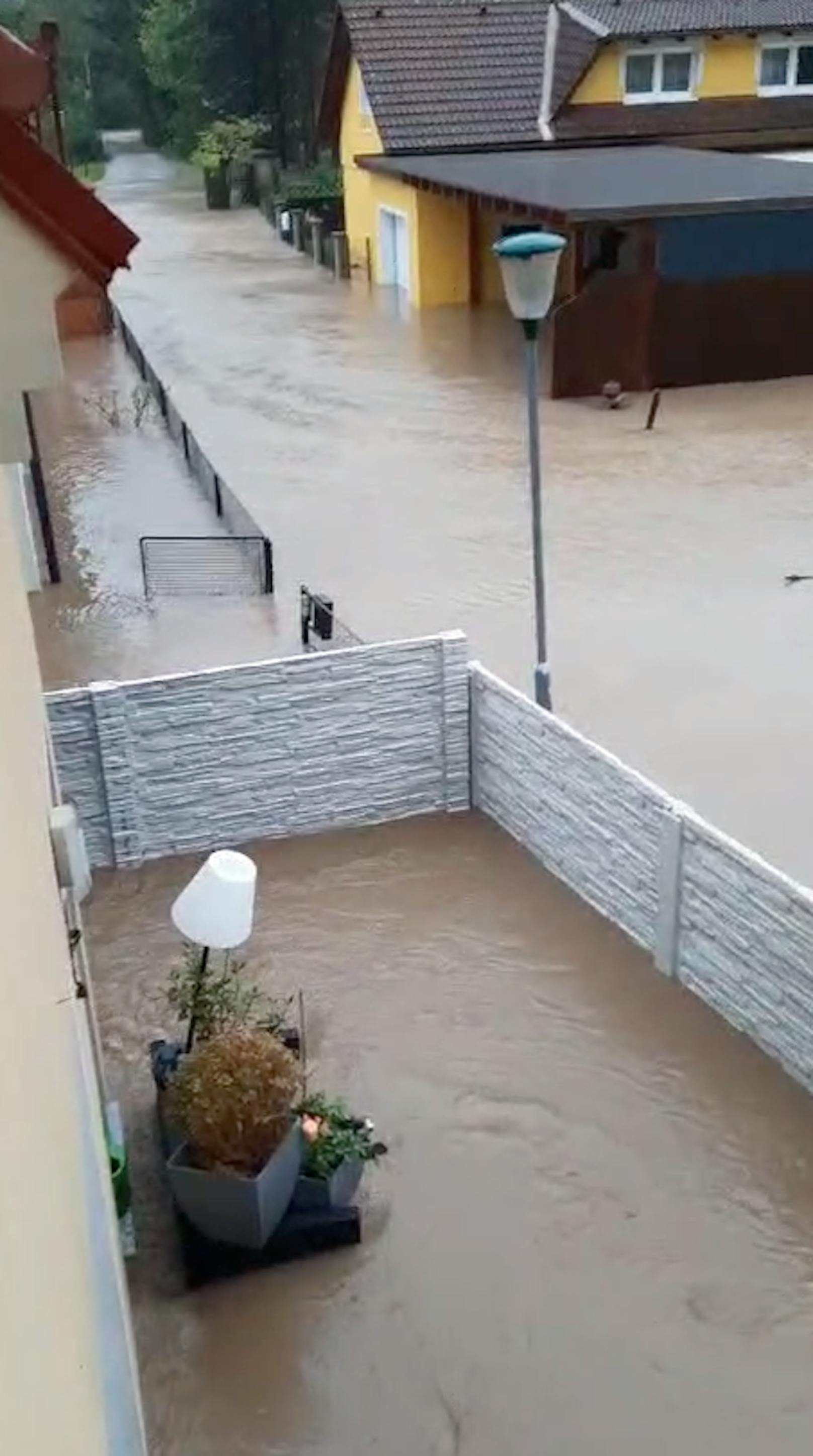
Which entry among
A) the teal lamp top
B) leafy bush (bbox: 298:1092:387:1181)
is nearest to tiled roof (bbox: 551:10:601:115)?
the teal lamp top

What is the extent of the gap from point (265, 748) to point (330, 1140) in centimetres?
333

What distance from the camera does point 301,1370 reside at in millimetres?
5594

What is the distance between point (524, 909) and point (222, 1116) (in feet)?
9.75

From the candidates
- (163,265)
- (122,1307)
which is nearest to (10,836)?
(122,1307)

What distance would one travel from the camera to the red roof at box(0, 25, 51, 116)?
107 inches

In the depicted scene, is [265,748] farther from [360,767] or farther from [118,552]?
[118,552]

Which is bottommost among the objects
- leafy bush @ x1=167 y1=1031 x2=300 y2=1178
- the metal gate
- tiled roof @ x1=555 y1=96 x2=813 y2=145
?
the metal gate

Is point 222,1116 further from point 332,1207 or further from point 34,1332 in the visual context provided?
Result: point 34,1332

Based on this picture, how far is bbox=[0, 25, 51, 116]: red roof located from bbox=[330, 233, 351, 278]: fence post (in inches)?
1173

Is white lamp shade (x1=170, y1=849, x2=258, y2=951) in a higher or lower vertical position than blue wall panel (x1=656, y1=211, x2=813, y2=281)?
lower

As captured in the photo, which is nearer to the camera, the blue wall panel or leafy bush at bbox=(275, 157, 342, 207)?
the blue wall panel

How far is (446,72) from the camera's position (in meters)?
28.2

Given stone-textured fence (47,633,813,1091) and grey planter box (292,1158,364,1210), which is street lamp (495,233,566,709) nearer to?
stone-textured fence (47,633,813,1091)

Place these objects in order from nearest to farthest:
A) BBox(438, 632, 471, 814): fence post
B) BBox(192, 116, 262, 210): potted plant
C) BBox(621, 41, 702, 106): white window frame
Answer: BBox(438, 632, 471, 814): fence post, BBox(621, 41, 702, 106): white window frame, BBox(192, 116, 262, 210): potted plant
